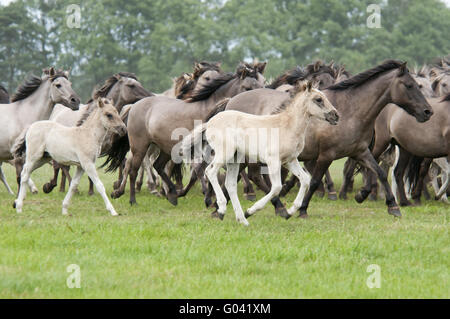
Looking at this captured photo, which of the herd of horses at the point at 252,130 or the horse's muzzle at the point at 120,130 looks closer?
the herd of horses at the point at 252,130

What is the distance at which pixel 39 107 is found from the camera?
1168 centimetres

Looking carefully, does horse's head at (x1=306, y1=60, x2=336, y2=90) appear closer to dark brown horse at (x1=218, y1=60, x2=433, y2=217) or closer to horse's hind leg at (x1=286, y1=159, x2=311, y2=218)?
dark brown horse at (x1=218, y1=60, x2=433, y2=217)

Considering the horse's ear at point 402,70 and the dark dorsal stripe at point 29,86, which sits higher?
the horse's ear at point 402,70

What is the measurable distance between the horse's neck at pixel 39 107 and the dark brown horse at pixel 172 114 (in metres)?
1.43

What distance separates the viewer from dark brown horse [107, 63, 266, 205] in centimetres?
1142

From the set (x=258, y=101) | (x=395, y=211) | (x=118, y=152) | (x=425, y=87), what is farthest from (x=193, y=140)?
(x=425, y=87)

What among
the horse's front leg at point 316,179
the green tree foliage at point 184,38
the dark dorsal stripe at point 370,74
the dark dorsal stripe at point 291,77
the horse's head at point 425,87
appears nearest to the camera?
the horse's front leg at point 316,179

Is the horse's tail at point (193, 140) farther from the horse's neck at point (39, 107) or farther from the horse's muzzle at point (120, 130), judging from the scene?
the horse's neck at point (39, 107)

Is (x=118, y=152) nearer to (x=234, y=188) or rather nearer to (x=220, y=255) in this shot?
(x=234, y=188)

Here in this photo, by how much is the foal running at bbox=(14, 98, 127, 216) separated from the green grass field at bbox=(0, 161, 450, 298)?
2.10ft

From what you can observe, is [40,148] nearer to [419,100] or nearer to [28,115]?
[28,115]

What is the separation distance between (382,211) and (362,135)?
1496 millimetres

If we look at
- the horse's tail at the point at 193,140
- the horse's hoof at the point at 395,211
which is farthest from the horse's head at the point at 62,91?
the horse's hoof at the point at 395,211

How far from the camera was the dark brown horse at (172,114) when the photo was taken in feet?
37.5
